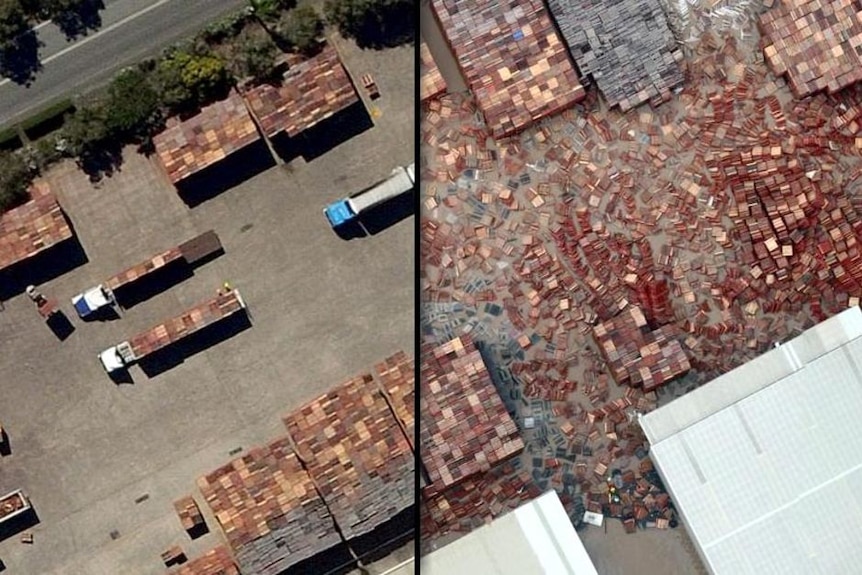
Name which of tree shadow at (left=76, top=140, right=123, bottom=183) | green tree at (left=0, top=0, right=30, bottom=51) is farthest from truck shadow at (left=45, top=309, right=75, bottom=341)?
green tree at (left=0, top=0, right=30, bottom=51)

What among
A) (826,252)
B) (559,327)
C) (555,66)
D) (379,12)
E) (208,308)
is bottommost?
(826,252)

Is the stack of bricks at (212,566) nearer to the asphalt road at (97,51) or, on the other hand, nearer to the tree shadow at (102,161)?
the tree shadow at (102,161)

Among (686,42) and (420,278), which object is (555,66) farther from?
(420,278)

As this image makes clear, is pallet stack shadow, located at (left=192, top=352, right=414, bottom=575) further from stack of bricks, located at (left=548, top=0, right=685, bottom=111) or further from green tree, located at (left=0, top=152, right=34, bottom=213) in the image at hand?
stack of bricks, located at (left=548, top=0, right=685, bottom=111)

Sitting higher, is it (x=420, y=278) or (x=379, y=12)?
(x=379, y=12)

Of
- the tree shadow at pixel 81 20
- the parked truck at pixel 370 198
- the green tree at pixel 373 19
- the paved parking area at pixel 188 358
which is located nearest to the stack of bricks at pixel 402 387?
the paved parking area at pixel 188 358

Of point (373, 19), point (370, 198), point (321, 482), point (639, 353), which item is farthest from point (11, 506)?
point (639, 353)

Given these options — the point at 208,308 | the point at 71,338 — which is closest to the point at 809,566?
the point at 208,308
